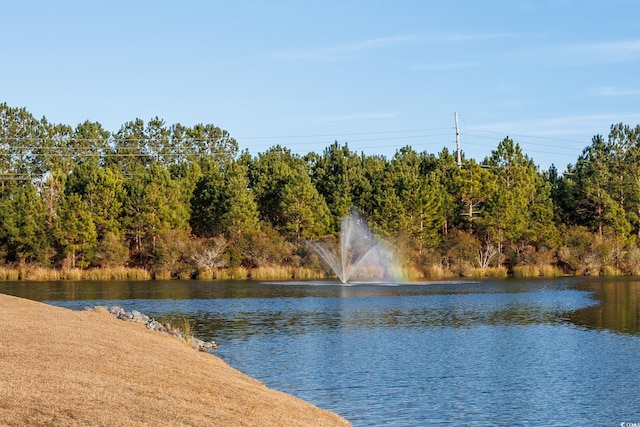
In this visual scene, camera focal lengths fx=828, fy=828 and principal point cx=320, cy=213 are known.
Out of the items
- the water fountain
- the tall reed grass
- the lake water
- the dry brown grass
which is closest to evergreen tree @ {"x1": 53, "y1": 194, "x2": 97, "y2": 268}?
the water fountain

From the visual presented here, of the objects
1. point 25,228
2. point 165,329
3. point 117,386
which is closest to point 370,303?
point 165,329

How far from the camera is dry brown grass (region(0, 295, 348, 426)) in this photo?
14086mm

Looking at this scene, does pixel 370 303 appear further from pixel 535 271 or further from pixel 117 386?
pixel 535 271

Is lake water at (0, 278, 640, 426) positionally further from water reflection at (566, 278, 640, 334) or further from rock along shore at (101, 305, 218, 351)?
rock along shore at (101, 305, 218, 351)

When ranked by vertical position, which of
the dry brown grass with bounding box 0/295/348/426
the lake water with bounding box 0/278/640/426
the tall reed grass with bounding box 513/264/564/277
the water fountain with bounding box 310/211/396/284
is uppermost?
the water fountain with bounding box 310/211/396/284

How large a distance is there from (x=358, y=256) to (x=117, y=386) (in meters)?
69.7

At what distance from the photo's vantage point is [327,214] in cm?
9338

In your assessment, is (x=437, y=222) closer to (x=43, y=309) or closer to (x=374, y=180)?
(x=374, y=180)

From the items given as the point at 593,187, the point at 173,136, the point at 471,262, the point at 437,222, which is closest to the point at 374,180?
the point at 437,222

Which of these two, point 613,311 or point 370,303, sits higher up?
point 370,303

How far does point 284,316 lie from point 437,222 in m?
51.0

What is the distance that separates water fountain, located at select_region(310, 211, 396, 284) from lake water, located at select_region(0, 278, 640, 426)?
857 inches

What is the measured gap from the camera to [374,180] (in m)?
97.8

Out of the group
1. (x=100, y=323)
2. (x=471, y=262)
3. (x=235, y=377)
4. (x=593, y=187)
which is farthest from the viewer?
(x=593, y=187)
